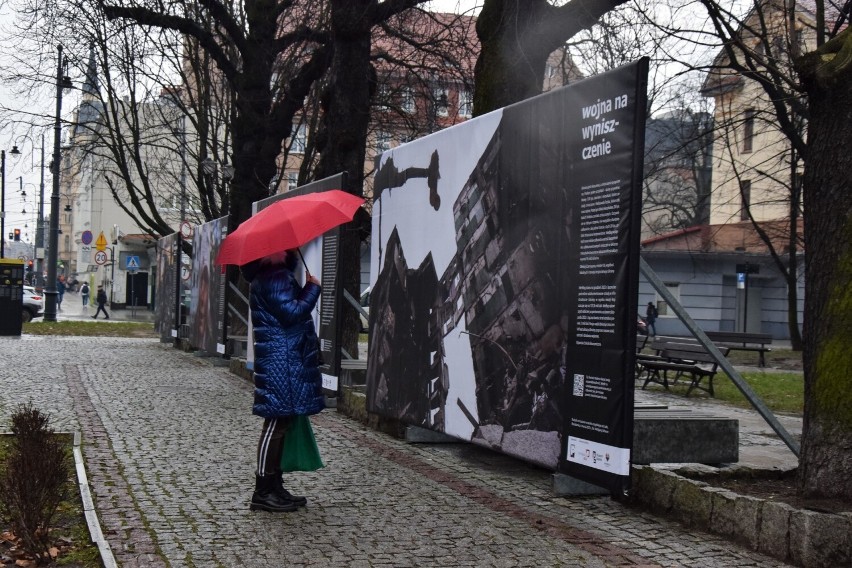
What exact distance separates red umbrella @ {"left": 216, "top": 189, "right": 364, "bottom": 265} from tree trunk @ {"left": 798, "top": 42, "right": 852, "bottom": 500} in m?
3.16

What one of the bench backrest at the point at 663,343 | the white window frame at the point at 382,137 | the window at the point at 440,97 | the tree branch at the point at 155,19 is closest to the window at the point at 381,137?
the white window frame at the point at 382,137

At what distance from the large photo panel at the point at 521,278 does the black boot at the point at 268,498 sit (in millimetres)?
1866

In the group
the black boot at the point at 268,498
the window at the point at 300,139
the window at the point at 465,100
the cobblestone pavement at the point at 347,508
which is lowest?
the cobblestone pavement at the point at 347,508

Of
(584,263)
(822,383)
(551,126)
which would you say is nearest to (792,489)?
(822,383)

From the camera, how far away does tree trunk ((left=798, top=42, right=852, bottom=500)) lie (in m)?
6.70

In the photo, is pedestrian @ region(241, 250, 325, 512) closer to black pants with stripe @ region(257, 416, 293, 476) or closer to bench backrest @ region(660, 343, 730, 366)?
black pants with stripe @ region(257, 416, 293, 476)

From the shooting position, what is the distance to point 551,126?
7.92 metres

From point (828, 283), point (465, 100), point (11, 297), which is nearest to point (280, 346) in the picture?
point (828, 283)

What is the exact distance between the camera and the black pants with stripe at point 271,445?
7.40 metres

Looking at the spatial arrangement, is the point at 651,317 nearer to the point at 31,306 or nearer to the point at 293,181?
the point at 293,181

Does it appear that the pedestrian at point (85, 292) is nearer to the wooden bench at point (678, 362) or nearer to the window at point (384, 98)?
the window at point (384, 98)

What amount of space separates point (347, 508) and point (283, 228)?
6.40ft

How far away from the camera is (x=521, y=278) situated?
831cm

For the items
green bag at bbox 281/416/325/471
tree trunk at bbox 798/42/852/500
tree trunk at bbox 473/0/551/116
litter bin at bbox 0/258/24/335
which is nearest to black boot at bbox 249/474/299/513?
green bag at bbox 281/416/325/471
